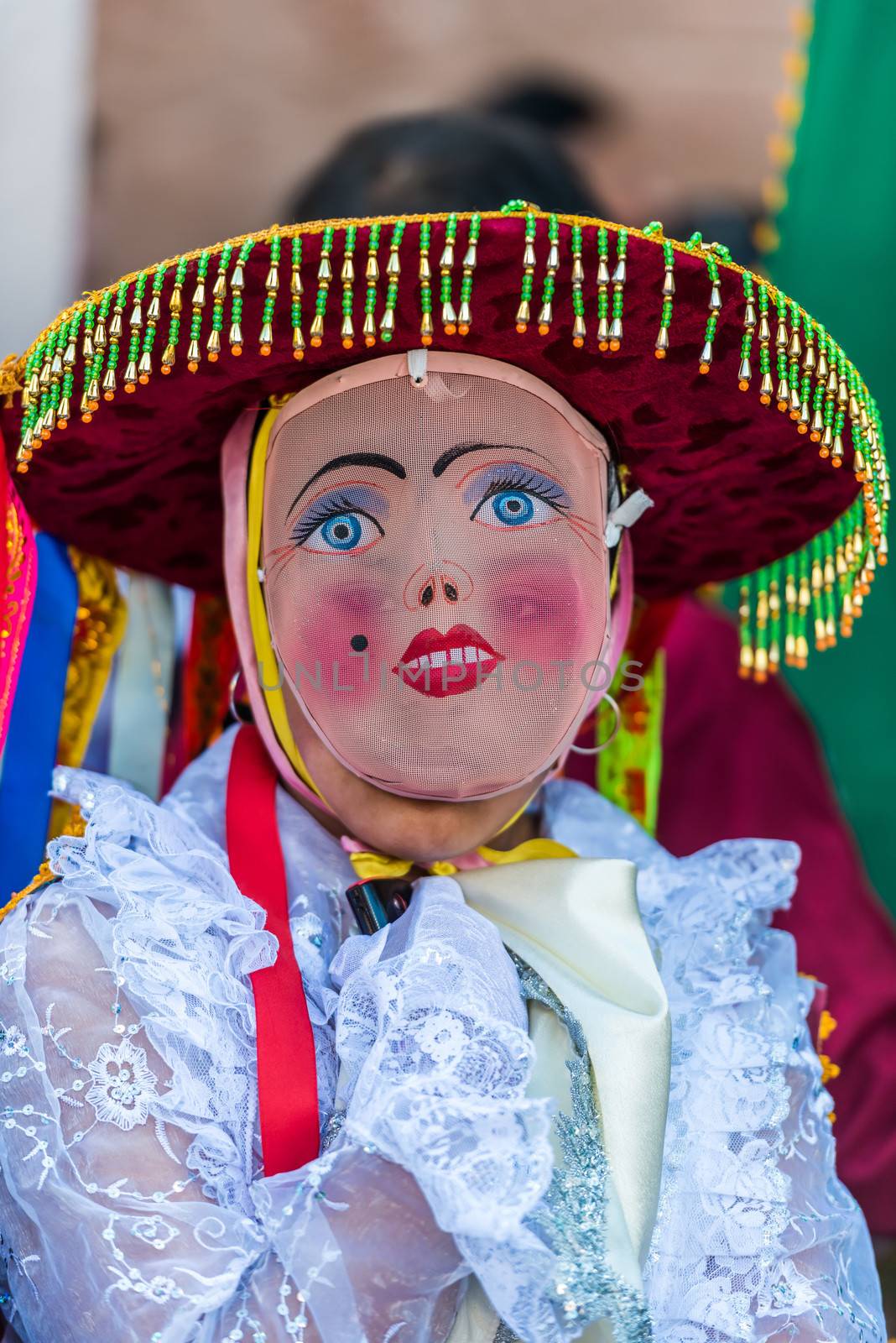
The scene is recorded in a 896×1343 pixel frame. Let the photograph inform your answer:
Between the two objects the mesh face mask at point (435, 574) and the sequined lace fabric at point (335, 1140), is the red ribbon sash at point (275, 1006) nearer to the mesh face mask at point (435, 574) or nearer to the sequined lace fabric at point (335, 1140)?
the sequined lace fabric at point (335, 1140)

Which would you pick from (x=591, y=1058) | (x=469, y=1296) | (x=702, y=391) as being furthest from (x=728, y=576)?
(x=469, y=1296)

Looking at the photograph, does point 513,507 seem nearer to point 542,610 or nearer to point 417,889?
point 542,610

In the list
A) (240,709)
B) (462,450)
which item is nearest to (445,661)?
(462,450)

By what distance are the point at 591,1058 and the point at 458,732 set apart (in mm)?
378

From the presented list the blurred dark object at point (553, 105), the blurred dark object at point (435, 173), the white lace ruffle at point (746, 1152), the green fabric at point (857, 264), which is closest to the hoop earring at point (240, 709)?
the white lace ruffle at point (746, 1152)

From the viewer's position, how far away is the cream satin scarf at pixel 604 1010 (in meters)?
1.49

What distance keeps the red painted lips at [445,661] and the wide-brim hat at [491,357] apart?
1.06ft

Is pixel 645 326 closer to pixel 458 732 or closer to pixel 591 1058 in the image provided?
pixel 458 732

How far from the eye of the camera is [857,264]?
2.88 meters

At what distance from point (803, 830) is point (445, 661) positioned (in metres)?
1.33

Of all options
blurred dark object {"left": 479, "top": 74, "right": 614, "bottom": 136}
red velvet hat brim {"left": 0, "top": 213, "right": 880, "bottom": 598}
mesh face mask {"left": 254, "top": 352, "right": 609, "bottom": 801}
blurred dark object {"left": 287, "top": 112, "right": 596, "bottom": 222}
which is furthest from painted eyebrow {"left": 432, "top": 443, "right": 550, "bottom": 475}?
blurred dark object {"left": 479, "top": 74, "right": 614, "bottom": 136}

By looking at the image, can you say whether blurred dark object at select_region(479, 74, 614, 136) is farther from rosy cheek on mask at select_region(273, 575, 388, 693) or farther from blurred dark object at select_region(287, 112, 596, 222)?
rosy cheek on mask at select_region(273, 575, 388, 693)

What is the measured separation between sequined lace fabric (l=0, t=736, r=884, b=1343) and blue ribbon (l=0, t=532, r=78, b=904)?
0.21m

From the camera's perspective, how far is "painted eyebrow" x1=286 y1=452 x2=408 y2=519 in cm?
168
